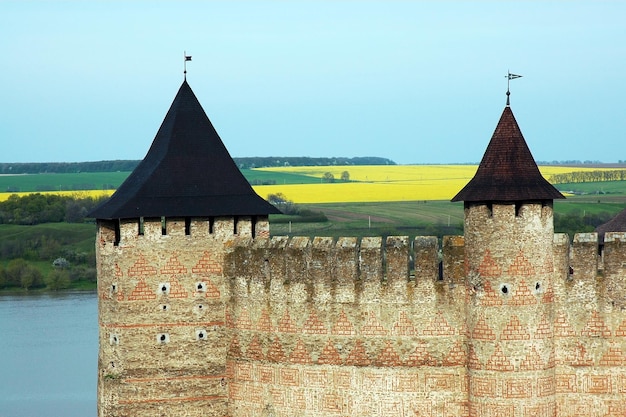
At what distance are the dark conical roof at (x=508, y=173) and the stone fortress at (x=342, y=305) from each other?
22 millimetres

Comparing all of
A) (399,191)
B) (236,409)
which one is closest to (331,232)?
(399,191)

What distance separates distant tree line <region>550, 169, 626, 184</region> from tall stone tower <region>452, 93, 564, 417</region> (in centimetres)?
7204

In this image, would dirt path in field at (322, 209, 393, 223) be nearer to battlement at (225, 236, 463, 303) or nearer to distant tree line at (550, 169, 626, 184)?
distant tree line at (550, 169, 626, 184)

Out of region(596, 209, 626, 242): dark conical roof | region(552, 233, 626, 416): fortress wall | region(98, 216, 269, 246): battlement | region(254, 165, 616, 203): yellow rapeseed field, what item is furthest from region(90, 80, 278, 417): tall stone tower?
region(254, 165, 616, 203): yellow rapeseed field

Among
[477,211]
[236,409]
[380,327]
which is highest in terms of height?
[477,211]

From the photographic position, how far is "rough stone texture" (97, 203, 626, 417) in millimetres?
18438

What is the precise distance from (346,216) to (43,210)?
784 inches

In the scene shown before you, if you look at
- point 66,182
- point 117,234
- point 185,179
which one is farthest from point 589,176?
point 117,234

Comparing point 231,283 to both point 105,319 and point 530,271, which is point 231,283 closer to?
point 105,319

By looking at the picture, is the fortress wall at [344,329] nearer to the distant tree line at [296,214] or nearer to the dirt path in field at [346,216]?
the distant tree line at [296,214]

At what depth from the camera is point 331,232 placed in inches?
2176

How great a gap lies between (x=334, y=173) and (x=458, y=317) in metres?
91.9

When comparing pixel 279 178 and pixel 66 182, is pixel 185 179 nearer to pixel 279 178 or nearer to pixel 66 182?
pixel 279 178

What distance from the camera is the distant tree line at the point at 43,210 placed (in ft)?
233
